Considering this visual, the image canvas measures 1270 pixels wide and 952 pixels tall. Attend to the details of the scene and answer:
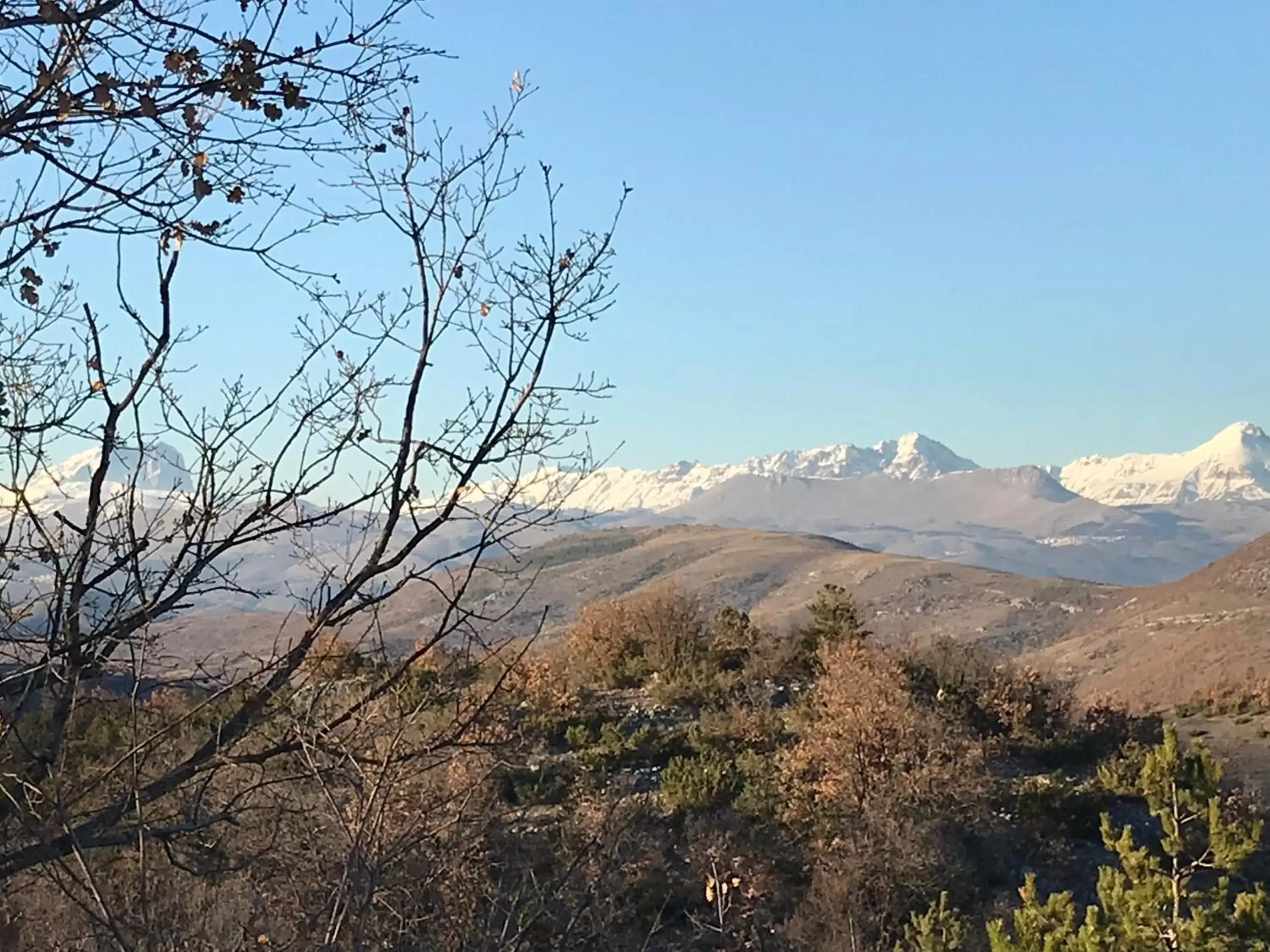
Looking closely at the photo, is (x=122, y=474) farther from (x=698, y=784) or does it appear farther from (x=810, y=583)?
(x=810, y=583)

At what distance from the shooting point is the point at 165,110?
10.5ft

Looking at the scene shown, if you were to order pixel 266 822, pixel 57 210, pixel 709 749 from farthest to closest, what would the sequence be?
pixel 709 749
pixel 266 822
pixel 57 210

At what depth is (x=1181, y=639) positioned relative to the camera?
5244cm

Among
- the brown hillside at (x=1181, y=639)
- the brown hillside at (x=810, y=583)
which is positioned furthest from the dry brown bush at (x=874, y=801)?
the brown hillside at (x=810, y=583)

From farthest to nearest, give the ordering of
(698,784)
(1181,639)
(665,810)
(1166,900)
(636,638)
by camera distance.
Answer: (1181,639)
(636,638)
(698,784)
(665,810)
(1166,900)

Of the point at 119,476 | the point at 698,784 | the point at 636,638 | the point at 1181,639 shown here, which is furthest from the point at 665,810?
the point at 1181,639

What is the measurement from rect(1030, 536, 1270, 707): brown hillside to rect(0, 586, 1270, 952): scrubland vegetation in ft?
42.4

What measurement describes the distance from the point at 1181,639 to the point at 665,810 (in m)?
41.8

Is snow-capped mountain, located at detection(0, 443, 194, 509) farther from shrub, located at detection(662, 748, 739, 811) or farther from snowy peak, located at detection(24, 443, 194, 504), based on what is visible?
shrub, located at detection(662, 748, 739, 811)

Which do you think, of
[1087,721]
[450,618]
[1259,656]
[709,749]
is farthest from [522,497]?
[1259,656]

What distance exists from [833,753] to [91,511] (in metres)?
15.8

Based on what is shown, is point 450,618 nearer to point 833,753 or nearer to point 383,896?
point 383,896

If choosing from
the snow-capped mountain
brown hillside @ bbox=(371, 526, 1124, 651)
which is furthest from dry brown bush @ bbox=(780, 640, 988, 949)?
brown hillside @ bbox=(371, 526, 1124, 651)

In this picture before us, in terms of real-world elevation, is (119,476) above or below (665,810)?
above
